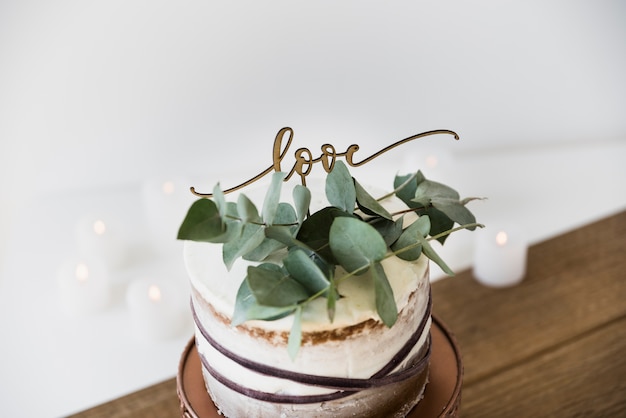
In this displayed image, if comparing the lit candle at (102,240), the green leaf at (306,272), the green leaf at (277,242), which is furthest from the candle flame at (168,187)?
the green leaf at (306,272)

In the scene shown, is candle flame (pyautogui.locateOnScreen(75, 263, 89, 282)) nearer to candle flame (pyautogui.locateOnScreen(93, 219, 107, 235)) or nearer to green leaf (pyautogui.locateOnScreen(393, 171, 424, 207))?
candle flame (pyautogui.locateOnScreen(93, 219, 107, 235))

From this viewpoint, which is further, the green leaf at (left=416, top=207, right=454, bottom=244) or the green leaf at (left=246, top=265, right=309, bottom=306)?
the green leaf at (left=416, top=207, right=454, bottom=244)

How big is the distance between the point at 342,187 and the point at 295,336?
24 centimetres

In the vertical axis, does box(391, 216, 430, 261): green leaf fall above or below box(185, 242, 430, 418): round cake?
above

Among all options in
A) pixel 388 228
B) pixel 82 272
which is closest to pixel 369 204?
pixel 388 228

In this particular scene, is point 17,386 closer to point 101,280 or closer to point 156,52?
point 101,280

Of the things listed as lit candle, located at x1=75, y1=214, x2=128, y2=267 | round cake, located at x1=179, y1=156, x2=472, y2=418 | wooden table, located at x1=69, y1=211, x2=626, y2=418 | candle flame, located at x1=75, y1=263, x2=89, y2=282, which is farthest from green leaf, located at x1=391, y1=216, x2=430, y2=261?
lit candle, located at x1=75, y1=214, x2=128, y2=267

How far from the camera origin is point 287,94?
2385 mm

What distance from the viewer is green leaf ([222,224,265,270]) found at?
1.03m

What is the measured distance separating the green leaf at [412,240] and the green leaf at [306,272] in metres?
0.13

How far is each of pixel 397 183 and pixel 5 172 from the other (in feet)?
5.04

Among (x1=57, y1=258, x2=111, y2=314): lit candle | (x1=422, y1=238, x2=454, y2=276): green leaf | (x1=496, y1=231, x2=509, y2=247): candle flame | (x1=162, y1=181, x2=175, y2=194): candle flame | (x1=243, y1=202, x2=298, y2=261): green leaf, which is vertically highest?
(x1=243, y1=202, x2=298, y2=261): green leaf

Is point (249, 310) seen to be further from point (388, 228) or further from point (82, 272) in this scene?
point (82, 272)

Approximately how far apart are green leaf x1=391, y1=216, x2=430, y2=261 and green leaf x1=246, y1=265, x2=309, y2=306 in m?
0.16
